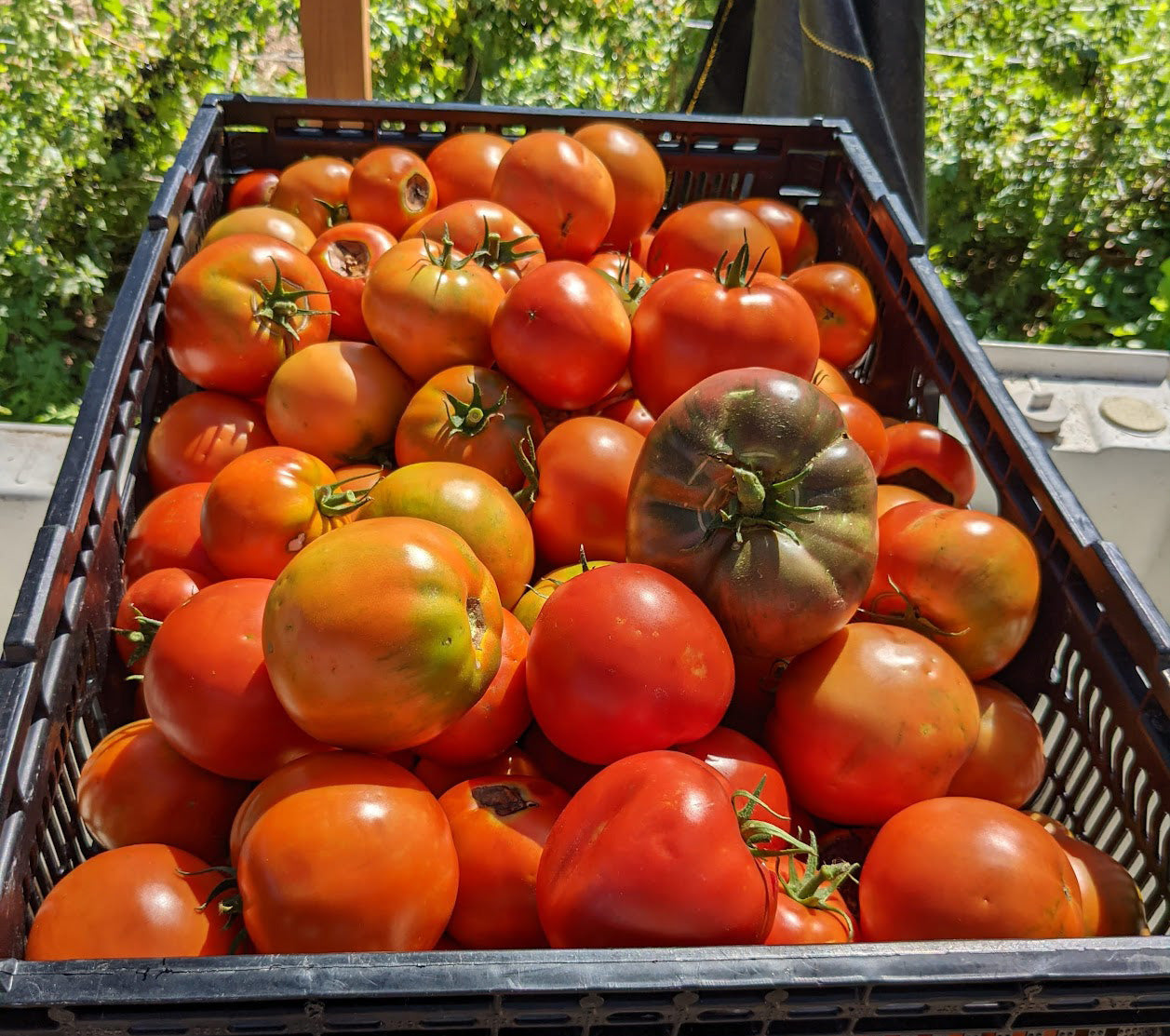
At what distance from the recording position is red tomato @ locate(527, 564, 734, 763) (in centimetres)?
116

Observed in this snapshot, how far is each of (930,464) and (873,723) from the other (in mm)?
690

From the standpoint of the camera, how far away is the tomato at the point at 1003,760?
1373 millimetres

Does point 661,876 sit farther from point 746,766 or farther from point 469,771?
point 469,771

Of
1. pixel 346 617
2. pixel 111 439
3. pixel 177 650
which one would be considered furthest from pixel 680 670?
pixel 111 439

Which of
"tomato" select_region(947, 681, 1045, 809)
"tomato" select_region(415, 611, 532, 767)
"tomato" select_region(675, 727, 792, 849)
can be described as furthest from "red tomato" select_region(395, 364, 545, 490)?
"tomato" select_region(947, 681, 1045, 809)

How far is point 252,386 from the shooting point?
1825 millimetres

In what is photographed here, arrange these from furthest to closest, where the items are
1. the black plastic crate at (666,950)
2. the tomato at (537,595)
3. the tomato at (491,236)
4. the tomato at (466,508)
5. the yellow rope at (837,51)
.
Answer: the yellow rope at (837,51)
the tomato at (491,236)
the tomato at (537,595)
the tomato at (466,508)
the black plastic crate at (666,950)

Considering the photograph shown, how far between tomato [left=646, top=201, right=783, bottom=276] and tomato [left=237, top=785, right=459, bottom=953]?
1321 mm

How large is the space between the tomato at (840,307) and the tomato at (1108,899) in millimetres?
1072

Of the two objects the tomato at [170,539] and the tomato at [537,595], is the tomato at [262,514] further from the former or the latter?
the tomato at [537,595]

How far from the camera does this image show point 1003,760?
1.38 meters

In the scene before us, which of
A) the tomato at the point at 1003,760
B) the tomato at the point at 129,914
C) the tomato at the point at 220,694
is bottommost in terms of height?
the tomato at the point at 1003,760

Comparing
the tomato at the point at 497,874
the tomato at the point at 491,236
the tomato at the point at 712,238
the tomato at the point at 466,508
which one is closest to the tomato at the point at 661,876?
the tomato at the point at 497,874

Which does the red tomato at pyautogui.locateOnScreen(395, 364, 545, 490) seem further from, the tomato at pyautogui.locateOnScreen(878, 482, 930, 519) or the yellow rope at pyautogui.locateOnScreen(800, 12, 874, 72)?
the yellow rope at pyautogui.locateOnScreen(800, 12, 874, 72)
